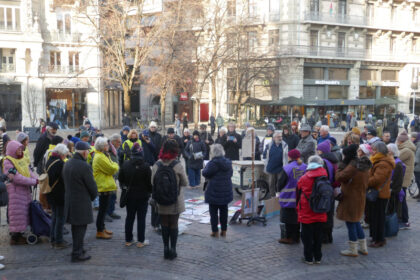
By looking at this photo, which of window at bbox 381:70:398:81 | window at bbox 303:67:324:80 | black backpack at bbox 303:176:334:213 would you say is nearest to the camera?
black backpack at bbox 303:176:334:213

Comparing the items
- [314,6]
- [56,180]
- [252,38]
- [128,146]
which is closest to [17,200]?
[56,180]

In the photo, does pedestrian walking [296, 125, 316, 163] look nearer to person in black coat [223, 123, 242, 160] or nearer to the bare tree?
person in black coat [223, 123, 242, 160]

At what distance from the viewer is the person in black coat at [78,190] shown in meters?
6.57

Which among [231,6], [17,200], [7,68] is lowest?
[17,200]

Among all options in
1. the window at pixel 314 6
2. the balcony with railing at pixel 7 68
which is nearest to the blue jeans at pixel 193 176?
the balcony with railing at pixel 7 68

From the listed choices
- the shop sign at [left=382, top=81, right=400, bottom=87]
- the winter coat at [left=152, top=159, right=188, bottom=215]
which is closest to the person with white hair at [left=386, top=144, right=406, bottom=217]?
the winter coat at [left=152, top=159, right=188, bottom=215]

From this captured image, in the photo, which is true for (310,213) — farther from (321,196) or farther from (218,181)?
(218,181)

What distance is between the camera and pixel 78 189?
662 centimetres

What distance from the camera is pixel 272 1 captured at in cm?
4050

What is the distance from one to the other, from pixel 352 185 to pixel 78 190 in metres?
4.29

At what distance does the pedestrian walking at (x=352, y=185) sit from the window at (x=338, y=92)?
3774 cm

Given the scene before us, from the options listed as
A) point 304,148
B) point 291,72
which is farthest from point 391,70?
point 304,148

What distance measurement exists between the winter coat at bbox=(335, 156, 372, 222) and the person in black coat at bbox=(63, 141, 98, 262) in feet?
12.9

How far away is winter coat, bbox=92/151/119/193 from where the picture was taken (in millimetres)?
7875
